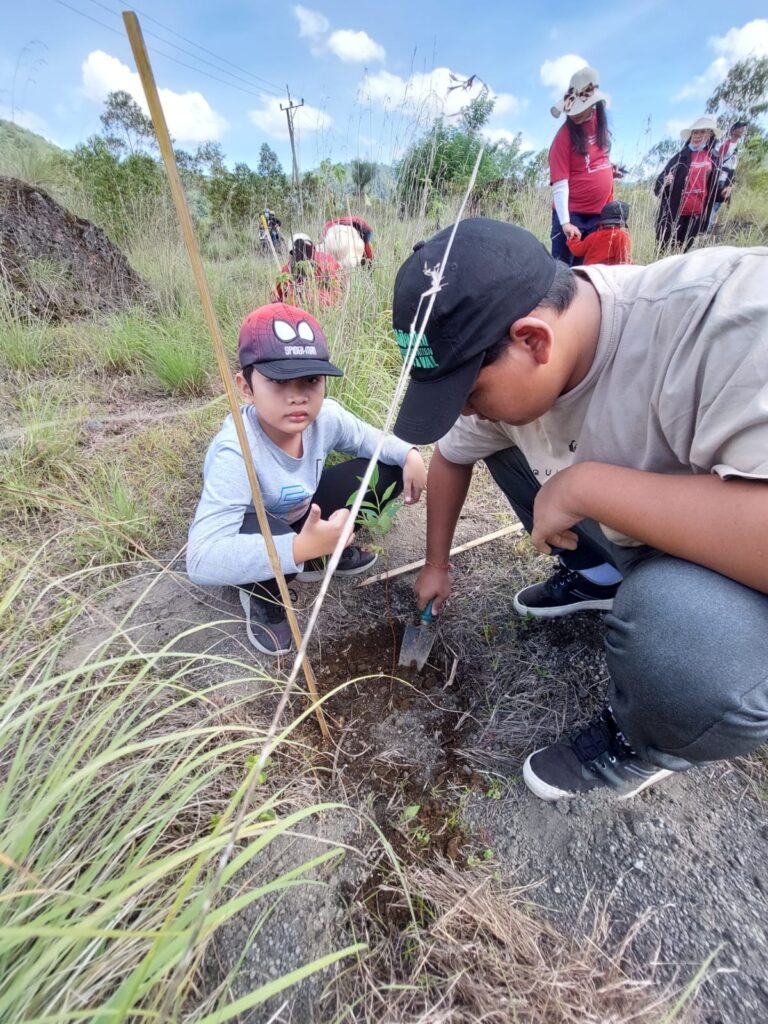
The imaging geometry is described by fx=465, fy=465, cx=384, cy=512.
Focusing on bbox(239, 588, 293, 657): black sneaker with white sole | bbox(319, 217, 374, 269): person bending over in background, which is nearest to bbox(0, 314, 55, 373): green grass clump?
bbox(319, 217, 374, 269): person bending over in background

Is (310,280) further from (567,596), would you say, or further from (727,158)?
(727,158)

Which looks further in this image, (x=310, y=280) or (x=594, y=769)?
(x=310, y=280)

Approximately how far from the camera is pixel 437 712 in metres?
1.26

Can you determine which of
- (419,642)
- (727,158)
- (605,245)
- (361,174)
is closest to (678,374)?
(419,642)

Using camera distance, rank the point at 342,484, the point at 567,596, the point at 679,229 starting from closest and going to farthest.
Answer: the point at 567,596
the point at 342,484
the point at 679,229

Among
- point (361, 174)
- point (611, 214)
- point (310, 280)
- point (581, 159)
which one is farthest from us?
point (611, 214)

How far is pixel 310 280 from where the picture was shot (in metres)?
2.58

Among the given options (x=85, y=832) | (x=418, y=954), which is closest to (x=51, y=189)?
(x=85, y=832)

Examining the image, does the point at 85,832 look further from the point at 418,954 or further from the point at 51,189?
the point at 51,189

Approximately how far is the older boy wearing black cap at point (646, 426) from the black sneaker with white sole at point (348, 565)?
0.85 m

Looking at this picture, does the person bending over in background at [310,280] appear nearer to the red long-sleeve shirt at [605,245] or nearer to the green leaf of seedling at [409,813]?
the red long-sleeve shirt at [605,245]

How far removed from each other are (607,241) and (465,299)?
3468 mm

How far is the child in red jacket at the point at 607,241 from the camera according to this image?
3.45m

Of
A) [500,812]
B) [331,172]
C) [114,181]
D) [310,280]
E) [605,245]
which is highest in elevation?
[114,181]
